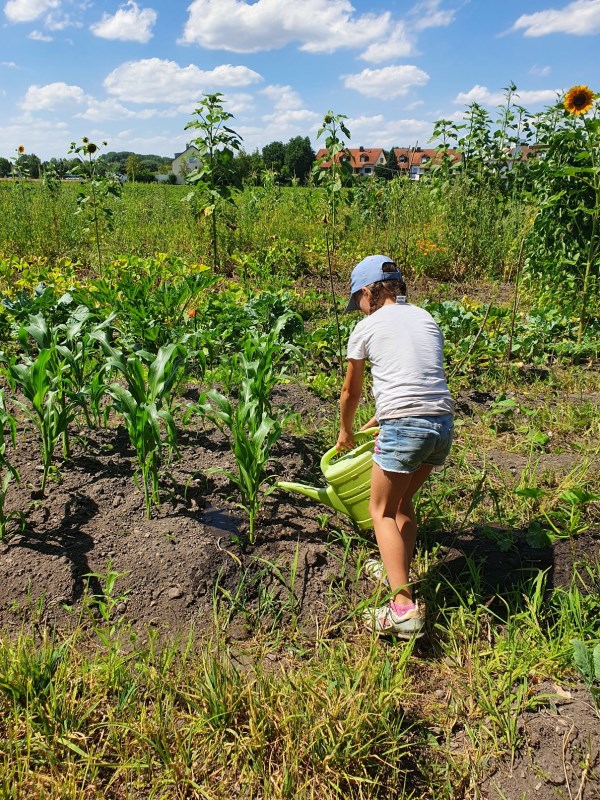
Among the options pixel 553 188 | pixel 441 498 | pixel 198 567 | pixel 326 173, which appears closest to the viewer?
pixel 198 567

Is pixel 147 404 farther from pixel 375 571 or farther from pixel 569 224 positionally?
pixel 569 224

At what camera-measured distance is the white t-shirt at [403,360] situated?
207 centimetres

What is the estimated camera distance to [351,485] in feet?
7.73

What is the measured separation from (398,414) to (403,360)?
205 millimetres

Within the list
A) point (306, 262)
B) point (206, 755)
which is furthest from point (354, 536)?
point (306, 262)

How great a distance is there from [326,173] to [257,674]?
329 centimetres

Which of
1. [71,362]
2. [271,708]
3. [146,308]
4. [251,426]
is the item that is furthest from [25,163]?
[271,708]

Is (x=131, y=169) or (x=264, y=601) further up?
(x=131, y=169)

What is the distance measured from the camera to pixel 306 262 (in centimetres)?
761

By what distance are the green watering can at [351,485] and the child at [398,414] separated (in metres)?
0.15

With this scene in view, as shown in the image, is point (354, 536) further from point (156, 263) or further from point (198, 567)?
point (156, 263)

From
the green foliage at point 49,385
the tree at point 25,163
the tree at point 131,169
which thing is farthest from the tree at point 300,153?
the green foliage at point 49,385

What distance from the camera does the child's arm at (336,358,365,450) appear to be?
2.25m

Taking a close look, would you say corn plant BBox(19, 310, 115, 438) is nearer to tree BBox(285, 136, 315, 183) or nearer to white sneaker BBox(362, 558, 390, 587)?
white sneaker BBox(362, 558, 390, 587)
